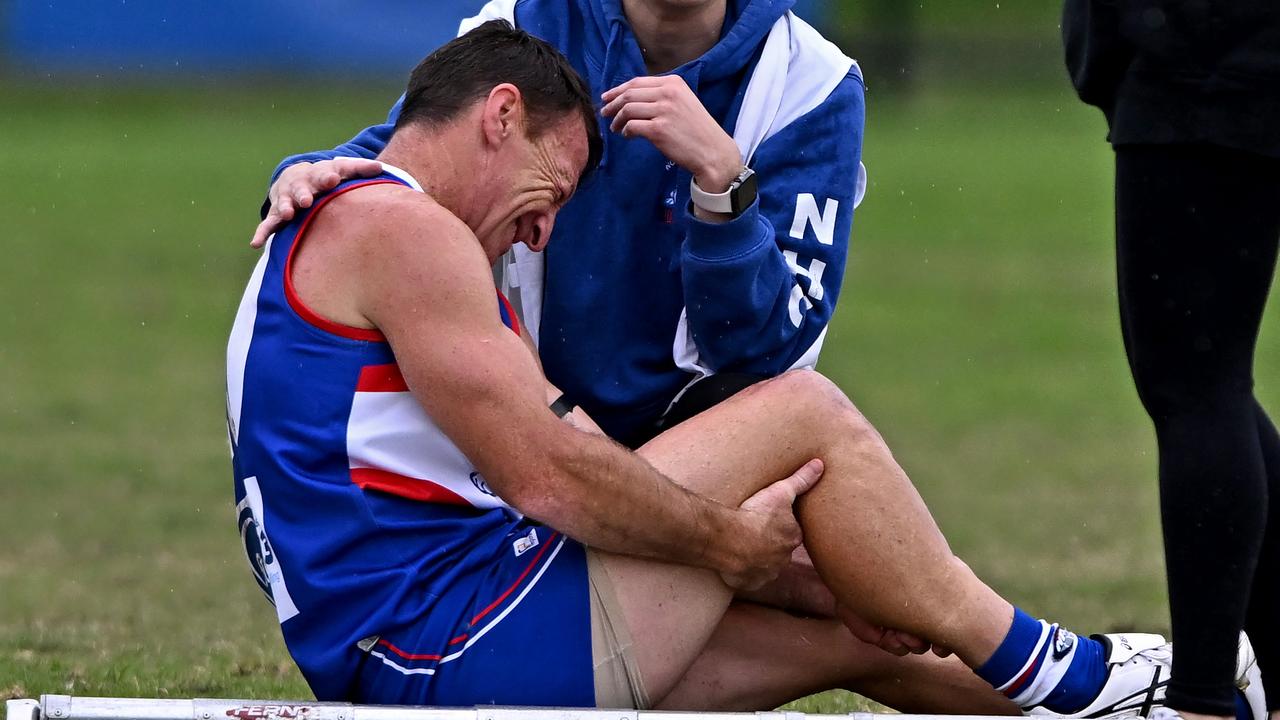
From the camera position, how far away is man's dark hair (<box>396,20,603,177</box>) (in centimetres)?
392

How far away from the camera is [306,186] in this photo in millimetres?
3781

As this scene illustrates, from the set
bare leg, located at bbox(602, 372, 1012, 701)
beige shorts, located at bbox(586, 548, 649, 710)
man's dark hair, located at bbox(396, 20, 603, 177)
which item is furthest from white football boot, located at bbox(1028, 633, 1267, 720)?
man's dark hair, located at bbox(396, 20, 603, 177)

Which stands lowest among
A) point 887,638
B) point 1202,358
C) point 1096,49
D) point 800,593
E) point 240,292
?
point 240,292

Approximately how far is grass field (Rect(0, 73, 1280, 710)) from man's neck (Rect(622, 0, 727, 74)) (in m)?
1.79

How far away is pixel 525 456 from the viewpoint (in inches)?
140

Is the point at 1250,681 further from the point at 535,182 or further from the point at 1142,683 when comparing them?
the point at 535,182

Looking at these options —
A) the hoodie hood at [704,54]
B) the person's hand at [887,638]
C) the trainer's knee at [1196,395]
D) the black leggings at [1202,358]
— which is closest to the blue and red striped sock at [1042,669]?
the person's hand at [887,638]

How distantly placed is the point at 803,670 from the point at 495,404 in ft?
3.97

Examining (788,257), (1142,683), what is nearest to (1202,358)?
(1142,683)

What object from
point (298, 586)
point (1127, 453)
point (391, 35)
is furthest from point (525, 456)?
point (391, 35)

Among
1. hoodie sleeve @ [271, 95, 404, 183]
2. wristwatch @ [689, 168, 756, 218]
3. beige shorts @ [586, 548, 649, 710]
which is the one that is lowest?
beige shorts @ [586, 548, 649, 710]

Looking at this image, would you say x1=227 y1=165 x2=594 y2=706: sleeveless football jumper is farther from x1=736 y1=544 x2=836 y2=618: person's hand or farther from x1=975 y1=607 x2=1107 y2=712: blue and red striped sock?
x1=975 y1=607 x2=1107 y2=712: blue and red striped sock

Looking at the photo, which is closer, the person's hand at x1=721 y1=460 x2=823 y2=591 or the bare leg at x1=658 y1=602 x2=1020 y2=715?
the person's hand at x1=721 y1=460 x2=823 y2=591

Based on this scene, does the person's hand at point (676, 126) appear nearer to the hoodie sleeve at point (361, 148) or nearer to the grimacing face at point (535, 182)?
the grimacing face at point (535, 182)
